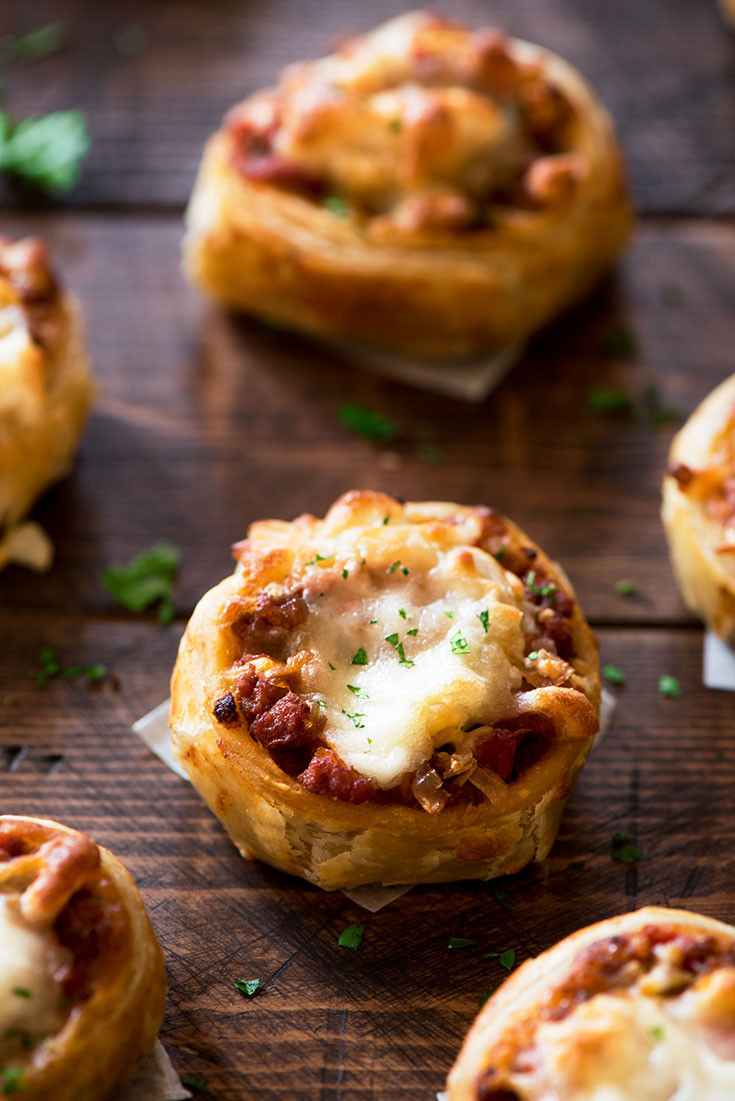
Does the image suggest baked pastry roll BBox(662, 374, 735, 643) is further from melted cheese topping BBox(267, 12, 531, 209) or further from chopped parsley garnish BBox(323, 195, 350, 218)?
chopped parsley garnish BBox(323, 195, 350, 218)

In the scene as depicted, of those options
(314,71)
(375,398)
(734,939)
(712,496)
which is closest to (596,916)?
(734,939)

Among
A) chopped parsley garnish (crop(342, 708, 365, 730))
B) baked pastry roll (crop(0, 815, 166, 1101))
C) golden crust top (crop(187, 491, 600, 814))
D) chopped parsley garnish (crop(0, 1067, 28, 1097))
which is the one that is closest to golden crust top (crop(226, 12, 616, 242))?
golden crust top (crop(187, 491, 600, 814))

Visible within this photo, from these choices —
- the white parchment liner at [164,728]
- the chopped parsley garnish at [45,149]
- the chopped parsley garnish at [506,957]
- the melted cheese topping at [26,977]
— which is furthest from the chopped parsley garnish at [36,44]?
the chopped parsley garnish at [506,957]

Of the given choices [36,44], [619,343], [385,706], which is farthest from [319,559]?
[36,44]

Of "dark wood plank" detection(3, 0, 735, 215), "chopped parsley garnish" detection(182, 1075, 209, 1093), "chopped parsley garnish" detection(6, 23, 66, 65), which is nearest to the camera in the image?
"chopped parsley garnish" detection(182, 1075, 209, 1093)

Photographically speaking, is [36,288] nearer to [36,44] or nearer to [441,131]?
[441,131]

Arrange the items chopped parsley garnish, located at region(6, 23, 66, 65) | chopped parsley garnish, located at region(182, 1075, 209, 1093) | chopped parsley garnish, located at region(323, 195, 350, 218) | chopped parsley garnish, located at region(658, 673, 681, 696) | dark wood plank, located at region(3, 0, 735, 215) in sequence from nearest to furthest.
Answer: chopped parsley garnish, located at region(182, 1075, 209, 1093), chopped parsley garnish, located at region(658, 673, 681, 696), chopped parsley garnish, located at region(323, 195, 350, 218), dark wood plank, located at region(3, 0, 735, 215), chopped parsley garnish, located at region(6, 23, 66, 65)

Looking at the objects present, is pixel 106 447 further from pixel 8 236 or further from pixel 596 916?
pixel 596 916
